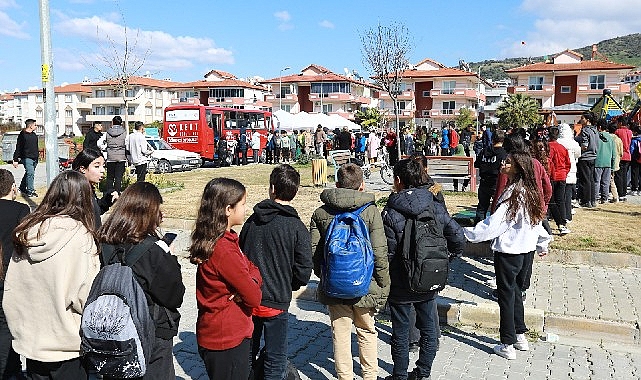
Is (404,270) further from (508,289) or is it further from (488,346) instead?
(488,346)

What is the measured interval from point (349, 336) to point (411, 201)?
3.81 ft

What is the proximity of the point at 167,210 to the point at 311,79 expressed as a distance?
235 feet

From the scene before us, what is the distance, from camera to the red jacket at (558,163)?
870 cm

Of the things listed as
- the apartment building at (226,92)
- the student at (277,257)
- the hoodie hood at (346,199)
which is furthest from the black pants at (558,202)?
the apartment building at (226,92)

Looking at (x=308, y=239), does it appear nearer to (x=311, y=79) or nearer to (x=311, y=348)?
(x=311, y=348)

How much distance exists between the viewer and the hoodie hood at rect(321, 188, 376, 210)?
4109 millimetres

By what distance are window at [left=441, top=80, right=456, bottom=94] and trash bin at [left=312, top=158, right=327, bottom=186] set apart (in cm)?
6749

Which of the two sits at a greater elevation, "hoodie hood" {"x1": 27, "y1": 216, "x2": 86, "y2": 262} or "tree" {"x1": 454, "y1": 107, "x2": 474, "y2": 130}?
"tree" {"x1": 454, "y1": 107, "x2": 474, "y2": 130}

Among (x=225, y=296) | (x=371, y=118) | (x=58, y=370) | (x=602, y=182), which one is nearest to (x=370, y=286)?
(x=225, y=296)

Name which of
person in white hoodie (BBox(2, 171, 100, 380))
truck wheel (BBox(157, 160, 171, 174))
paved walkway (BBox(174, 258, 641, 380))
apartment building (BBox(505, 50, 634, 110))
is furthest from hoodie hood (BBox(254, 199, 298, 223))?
apartment building (BBox(505, 50, 634, 110))

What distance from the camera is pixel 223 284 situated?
3363mm

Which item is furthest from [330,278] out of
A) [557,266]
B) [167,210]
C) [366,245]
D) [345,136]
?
[345,136]

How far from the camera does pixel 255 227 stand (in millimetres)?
3943

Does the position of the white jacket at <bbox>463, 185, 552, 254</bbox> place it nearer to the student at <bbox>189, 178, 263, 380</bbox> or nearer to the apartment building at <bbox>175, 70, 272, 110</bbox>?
the student at <bbox>189, 178, 263, 380</bbox>
